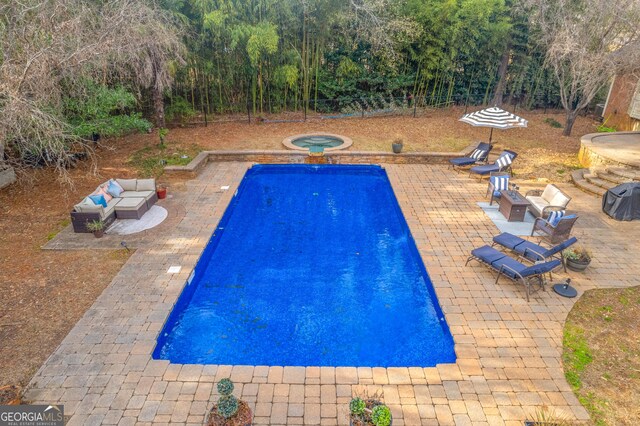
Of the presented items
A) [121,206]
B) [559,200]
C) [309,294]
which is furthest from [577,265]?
[121,206]

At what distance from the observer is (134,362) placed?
5359 millimetres

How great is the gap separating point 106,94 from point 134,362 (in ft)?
22.8

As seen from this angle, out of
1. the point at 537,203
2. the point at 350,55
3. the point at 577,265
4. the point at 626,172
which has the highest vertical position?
the point at 350,55

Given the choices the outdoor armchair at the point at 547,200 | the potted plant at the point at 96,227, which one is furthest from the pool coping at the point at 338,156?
the potted plant at the point at 96,227

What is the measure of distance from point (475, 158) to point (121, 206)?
9841mm

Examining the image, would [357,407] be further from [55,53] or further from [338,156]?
[338,156]

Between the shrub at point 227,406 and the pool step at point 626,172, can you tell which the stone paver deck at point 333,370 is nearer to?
the shrub at point 227,406

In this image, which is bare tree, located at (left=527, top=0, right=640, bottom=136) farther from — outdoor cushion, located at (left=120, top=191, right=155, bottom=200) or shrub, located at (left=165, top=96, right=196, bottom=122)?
shrub, located at (left=165, top=96, right=196, bottom=122)

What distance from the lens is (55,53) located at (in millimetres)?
7484

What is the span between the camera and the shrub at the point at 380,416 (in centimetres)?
415

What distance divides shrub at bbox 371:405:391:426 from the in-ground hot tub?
10215 mm

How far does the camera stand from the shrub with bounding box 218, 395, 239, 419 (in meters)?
4.29

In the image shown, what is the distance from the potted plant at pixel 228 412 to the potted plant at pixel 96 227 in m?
5.39

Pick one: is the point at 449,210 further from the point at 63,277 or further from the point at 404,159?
the point at 63,277
